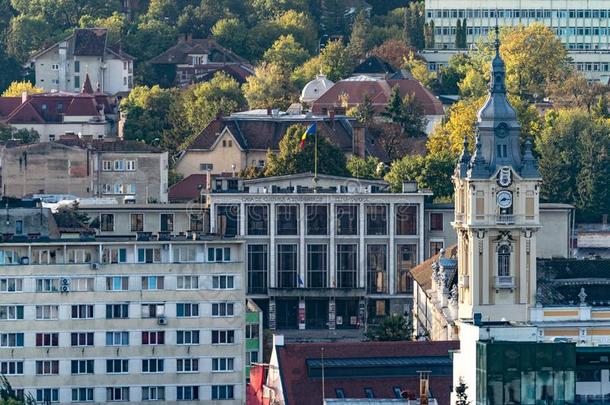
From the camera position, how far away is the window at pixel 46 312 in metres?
126

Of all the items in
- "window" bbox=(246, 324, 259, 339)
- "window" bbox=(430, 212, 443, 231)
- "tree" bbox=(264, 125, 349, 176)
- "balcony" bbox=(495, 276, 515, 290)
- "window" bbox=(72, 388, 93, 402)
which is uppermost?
"tree" bbox=(264, 125, 349, 176)

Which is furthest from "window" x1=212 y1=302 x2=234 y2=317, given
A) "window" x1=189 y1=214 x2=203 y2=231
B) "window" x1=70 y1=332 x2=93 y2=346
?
"window" x1=189 y1=214 x2=203 y2=231

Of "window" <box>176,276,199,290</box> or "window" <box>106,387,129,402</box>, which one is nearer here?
"window" <box>106,387,129,402</box>

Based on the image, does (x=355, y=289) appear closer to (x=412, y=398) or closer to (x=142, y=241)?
(x=142, y=241)

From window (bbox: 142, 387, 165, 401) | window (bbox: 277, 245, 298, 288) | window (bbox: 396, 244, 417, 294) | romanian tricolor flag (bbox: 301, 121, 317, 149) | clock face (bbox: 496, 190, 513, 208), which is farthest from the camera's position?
romanian tricolor flag (bbox: 301, 121, 317, 149)

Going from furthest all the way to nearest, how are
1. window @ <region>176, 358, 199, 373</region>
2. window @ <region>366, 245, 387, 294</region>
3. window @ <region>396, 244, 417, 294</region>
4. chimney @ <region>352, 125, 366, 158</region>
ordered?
chimney @ <region>352, 125, 366, 158</region> → window @ <region>366, 245, 387, 294</region> → window @ <region>396, 244, 417, 294</region> → window @ <region>176, 358, 199, 373</region>

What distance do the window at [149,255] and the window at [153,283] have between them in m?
0.56

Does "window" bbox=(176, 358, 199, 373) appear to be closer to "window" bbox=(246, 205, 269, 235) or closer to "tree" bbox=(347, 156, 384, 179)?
"window" bbox=(246, 205, 269, 235)

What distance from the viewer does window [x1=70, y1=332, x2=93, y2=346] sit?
126 m

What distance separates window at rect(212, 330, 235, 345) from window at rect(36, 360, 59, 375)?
4.93 meters

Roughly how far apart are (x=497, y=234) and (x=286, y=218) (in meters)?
27.4

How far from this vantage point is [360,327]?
158500mm

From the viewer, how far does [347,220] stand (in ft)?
532

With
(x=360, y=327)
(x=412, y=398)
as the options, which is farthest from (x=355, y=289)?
(x=412, y=398)
